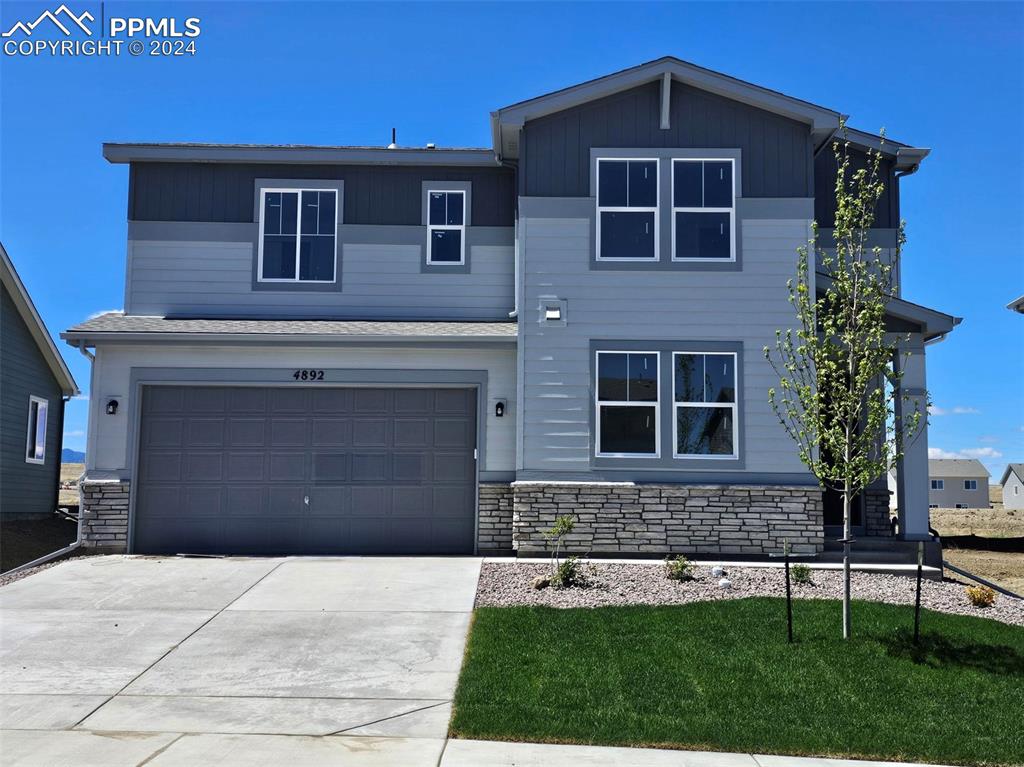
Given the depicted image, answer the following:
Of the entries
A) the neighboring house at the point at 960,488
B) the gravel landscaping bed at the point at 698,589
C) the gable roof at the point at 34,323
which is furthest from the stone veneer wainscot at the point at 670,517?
the neighboring house at the point at 960,488

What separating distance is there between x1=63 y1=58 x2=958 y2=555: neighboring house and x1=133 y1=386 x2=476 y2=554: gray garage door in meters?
0.03

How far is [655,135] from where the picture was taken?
14773mm

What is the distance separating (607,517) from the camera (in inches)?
556

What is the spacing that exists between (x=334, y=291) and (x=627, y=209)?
4885 mm

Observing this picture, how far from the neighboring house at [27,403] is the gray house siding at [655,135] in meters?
10.1

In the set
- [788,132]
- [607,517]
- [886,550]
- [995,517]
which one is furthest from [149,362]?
[995,517]

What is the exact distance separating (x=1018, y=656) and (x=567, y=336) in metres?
7.32

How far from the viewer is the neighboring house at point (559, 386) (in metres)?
14.2

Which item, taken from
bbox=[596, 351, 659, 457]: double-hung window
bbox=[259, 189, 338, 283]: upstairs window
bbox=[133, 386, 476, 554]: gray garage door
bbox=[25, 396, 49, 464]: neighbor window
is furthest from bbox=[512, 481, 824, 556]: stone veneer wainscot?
bbox=[25, 396, 49, 464]: neighbor window

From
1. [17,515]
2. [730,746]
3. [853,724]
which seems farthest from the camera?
[17,515]

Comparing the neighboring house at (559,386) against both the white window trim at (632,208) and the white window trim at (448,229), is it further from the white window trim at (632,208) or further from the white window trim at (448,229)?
the white window trim at (448,229)

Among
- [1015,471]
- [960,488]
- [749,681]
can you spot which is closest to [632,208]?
[749,681]

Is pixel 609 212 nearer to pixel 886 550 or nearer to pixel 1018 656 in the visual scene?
pixel 886 550

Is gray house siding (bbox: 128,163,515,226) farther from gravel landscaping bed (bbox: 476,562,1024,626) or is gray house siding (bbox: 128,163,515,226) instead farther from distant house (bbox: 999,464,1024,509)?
distant house (bbox: 999,464,1024,509)
